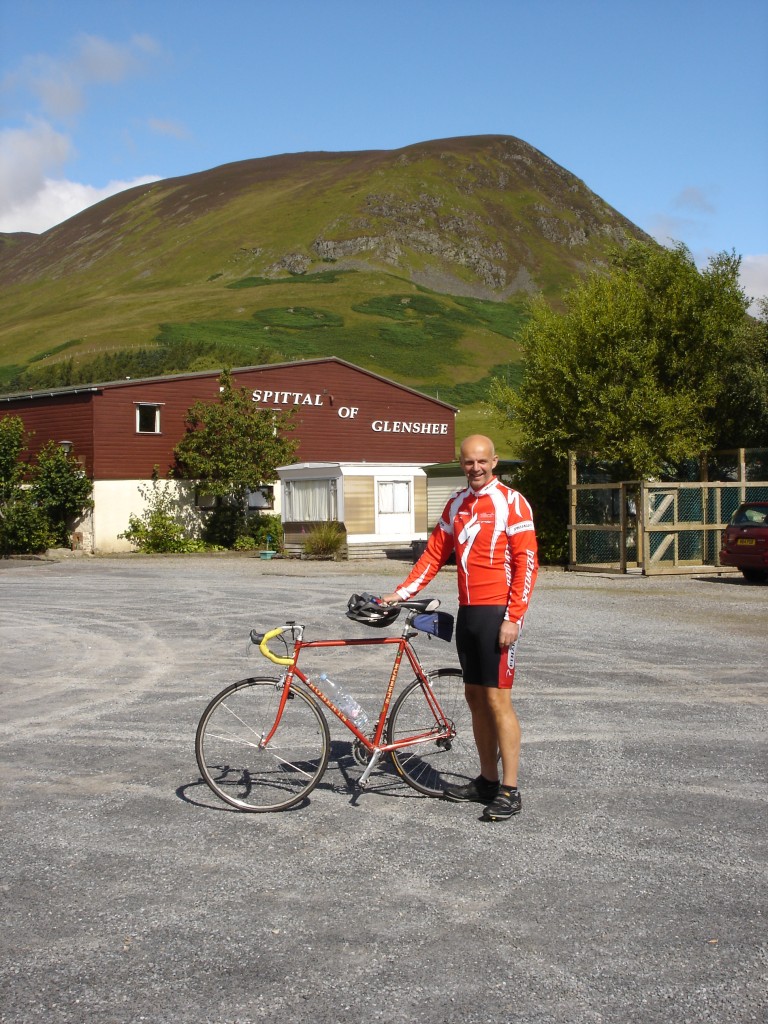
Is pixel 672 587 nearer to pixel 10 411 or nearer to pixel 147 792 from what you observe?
pixel 147 792

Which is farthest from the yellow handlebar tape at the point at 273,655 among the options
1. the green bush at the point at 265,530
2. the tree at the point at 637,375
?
the green bush at the point at 265,530

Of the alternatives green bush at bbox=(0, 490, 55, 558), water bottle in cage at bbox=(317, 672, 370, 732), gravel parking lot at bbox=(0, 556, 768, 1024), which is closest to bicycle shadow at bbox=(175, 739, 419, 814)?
gravel parking lot at bbox=(0, 556, 768, 1024)

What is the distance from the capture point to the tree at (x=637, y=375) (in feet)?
85.6

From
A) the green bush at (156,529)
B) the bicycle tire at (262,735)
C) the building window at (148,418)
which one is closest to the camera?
the bicycle tire at (262,735)

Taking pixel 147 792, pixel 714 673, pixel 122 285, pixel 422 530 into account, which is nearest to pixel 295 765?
pixel 147 792

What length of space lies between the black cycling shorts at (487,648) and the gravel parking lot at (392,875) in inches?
29.0

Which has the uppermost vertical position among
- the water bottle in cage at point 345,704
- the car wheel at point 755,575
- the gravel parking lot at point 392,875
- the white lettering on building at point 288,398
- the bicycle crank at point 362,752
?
the white lettering on building at point 288,398

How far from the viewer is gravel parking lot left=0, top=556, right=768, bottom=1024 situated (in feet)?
12.5

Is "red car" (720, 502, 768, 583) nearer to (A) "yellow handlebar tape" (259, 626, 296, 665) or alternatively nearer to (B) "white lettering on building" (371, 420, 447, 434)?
(A) "yellow handlebar tape" (259, 626, 296, 665)

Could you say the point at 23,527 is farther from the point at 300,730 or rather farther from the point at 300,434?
the point at 300,730

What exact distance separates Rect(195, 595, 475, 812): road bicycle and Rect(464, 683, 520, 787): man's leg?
0.39 m

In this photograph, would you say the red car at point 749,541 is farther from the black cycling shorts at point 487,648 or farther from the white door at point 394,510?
the black cycling shorts at point 487,648

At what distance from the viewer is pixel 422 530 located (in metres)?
36.2

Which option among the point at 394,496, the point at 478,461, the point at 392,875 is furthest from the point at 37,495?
the point at 392,875
